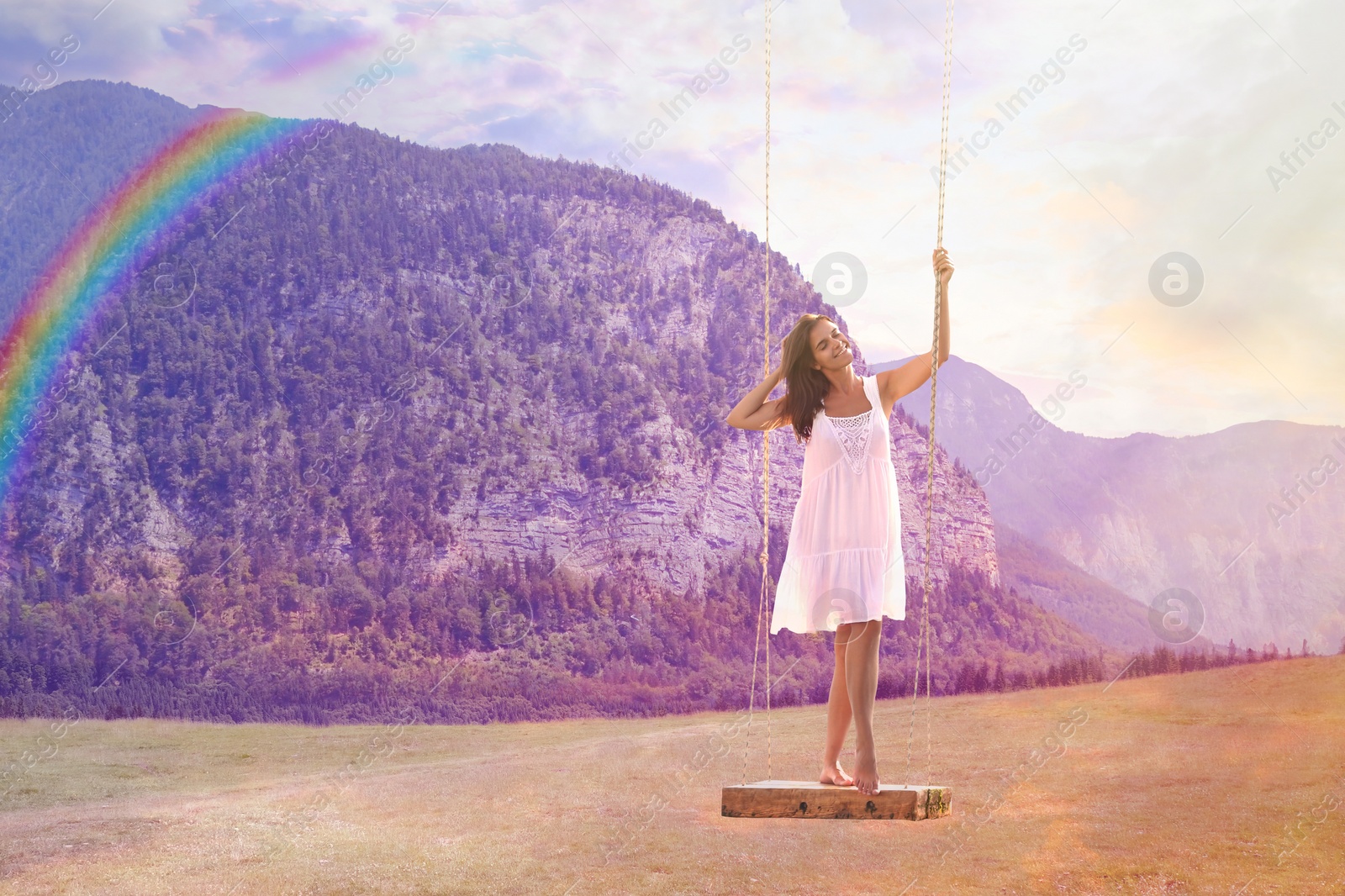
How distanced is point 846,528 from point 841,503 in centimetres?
12

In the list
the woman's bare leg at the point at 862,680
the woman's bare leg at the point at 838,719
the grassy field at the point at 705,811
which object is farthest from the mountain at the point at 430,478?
the woman's bare leg at the point at 862,680

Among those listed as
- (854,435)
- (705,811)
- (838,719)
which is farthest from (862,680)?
(705,811)

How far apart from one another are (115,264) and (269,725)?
43.0 metres

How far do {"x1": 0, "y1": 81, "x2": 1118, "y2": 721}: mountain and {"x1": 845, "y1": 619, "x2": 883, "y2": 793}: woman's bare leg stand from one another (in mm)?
34110

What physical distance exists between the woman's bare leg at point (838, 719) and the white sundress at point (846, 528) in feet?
0.44

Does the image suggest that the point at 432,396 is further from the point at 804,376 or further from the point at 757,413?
the point at 804,376

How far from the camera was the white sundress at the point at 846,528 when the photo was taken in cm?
551

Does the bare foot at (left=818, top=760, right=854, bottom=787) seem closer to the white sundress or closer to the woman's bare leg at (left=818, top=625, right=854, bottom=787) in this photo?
the woman's bare leg at (left=818, top=625, right=854, bottom=787)

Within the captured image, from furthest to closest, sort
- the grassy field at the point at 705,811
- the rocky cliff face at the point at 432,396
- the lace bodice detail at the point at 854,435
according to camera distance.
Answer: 1. the rocky cliff face at the point at 432,396
2. the grassy field at the point at 705,811
3. the lace bodice detail at the point at 854,435

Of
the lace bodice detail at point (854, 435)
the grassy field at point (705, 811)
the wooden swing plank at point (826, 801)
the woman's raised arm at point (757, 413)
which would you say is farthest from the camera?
the grassy field at point (705, 811)

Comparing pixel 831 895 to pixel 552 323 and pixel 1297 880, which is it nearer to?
pixel 1297 880

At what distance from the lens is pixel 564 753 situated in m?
29.2

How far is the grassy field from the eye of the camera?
17328mm

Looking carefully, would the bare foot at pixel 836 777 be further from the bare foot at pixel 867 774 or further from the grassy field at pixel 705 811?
the grassy field at pixel 705 811
